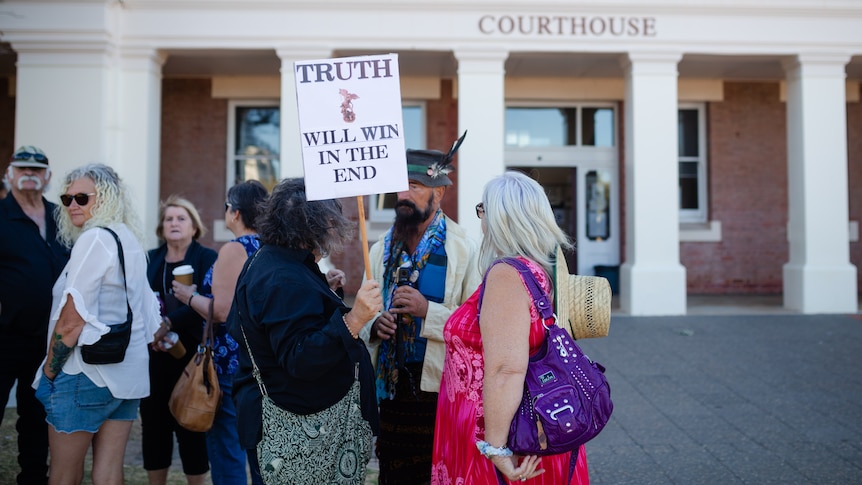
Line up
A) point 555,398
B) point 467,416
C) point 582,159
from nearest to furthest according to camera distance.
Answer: point 555,398, point 467,416, point 582,159

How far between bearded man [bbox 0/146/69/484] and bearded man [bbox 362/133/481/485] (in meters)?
1.96

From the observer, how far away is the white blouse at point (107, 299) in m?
3.00

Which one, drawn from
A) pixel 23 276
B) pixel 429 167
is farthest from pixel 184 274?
pixel 429 167

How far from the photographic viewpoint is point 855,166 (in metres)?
13.1

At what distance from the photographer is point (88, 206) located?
3230mm

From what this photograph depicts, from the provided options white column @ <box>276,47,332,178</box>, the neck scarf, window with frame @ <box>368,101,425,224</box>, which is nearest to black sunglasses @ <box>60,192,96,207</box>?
the neck scarf

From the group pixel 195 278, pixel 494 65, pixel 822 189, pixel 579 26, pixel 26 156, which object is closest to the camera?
pixel 26 156

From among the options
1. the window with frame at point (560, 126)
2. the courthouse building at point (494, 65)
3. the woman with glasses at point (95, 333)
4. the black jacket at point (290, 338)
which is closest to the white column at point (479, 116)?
the courthouse building at point (494, 65)

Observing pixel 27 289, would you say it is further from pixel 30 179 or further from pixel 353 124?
pixel 353 124

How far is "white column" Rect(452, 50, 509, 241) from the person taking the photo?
9945 mm

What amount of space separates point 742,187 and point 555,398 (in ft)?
39.9

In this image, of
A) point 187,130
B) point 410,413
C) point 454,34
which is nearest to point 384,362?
point 410,413

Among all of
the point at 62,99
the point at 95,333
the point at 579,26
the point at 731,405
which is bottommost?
the point at 731,405

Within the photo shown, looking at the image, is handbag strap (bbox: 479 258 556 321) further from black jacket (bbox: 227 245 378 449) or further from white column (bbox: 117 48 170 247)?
white column (bbox: 117 48 170 247)
